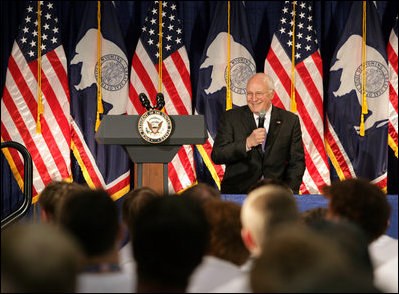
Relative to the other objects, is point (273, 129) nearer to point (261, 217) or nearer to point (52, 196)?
point (52, 196)

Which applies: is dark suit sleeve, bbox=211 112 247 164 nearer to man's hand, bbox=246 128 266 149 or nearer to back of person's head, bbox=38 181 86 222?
man's hand, bbox=246 128 266 149

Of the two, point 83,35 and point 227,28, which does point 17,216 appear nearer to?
point 83,35

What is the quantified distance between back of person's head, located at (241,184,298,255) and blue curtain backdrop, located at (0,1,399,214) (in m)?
4.70

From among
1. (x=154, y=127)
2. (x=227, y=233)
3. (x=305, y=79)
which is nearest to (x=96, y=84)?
(x=305, y=79)

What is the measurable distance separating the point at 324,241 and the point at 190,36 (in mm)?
5520

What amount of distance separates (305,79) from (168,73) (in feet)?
4.57

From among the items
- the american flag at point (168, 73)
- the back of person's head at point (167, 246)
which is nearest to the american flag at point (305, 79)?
the american flag at point (168, 73)

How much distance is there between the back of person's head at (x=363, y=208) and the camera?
6.02 ft

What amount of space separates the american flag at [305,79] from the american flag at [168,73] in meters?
0.88

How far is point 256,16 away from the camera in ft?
20.7

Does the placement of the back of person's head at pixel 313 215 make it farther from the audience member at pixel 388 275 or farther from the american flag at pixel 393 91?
the american flag at pixel 393 91

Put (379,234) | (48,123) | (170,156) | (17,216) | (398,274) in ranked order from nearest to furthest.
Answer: (398,274) < (379,234) < (170,156) < (17,216) < (48,123)

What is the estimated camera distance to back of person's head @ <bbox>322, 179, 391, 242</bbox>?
1.83 meters

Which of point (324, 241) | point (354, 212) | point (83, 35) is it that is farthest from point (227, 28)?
point (324, 241)
